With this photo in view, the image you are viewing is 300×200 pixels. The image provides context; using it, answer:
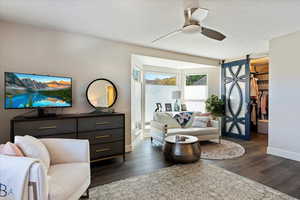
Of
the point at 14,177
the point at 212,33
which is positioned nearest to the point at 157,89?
the point at 212,33

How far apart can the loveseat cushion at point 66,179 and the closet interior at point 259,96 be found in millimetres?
5683

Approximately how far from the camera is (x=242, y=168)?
2.74m

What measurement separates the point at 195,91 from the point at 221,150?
2.42m

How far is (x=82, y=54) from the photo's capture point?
3.17 m

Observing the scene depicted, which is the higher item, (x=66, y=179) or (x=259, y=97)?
(x=259, y=97)

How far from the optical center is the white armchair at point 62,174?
122 cm

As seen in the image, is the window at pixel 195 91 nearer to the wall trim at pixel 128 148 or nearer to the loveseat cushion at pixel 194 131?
the loveseat cushion at pixel 194 131

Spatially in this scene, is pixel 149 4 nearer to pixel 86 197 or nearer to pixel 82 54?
Result: pixel 82 54

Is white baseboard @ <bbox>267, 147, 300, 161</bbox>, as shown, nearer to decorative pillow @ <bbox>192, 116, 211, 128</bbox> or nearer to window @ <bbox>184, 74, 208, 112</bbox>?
decorative pillow @ <bbox>192, 116, 211, 128</bbox>

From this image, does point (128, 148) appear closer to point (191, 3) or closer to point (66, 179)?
point (66, 179)

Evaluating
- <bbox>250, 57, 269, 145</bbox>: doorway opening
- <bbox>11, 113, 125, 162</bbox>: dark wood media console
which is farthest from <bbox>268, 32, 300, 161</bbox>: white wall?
<bbox>11, 113, 125, 162</bbox>: dark wood media console

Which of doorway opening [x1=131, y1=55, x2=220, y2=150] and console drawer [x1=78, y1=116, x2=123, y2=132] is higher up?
doorway opening [x1=131, y1=55, x2=220, y2=150]

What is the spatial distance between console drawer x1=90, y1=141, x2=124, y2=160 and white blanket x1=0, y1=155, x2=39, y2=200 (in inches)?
58.9

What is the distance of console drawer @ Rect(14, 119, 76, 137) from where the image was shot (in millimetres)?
2262
